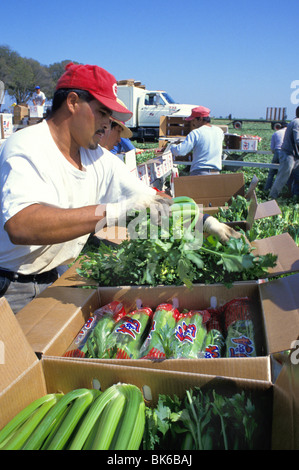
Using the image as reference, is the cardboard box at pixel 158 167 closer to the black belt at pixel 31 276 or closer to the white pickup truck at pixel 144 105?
the black belt at pixel 31 276

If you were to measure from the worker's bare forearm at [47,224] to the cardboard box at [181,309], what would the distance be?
44 centimetres

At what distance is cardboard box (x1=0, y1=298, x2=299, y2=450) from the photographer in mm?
1426

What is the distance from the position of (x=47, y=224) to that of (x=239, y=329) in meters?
1.22

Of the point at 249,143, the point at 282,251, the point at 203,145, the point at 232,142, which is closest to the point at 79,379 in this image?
the point at 282,251

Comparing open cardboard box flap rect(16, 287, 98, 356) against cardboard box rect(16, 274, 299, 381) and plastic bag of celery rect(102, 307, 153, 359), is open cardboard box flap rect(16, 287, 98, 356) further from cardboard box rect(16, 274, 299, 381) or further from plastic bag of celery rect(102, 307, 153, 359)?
plastic bag of celery rect(102, 307, 153, 359)

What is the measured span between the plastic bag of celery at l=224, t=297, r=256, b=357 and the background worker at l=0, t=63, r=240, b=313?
0.55 m

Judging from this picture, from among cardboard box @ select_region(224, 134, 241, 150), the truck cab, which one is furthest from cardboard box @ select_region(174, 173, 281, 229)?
the truck cab

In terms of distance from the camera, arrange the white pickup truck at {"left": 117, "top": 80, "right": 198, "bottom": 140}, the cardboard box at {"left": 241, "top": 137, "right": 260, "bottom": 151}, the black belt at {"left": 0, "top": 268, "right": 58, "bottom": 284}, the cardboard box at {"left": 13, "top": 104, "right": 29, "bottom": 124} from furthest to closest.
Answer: the white pickup truck at {"left": 117, "top": 80, "right": 198, "bottom": 140} < the cardboard box at {"left": 13, "top": 104, "right": 29, "bottom": 124} < the cardboard box at {"left": 241, "top": 137, "right": 260, "bottom": 151} < the black belt at {"left": 0, "top": 268, "right": 58, "bottom": 284}

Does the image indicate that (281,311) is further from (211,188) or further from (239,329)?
(211,188)

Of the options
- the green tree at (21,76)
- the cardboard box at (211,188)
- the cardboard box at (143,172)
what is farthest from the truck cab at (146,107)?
the green tree at (21,76)
